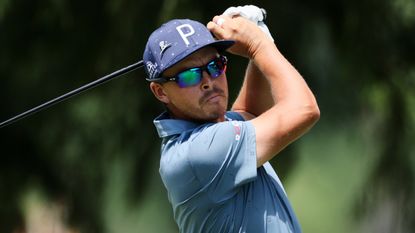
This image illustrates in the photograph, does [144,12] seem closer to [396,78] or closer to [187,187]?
[396,78]

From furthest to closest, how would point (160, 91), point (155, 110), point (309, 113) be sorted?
point (155, 110) < point (160, 91) < point (309, 113)

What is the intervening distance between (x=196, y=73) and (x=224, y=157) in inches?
6.4

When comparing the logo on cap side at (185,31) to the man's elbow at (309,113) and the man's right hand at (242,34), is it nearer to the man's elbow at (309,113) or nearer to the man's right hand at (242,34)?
the man's right hand at (242,34)

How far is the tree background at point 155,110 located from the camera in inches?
145

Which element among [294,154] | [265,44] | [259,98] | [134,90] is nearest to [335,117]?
[294,154]

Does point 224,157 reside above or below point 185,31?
below

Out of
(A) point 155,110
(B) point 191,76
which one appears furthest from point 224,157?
(A) point 155,110

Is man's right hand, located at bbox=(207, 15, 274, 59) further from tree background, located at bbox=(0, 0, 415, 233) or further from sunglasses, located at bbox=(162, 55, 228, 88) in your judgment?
tree background, located at bbox=(0, 0, 415, 233)

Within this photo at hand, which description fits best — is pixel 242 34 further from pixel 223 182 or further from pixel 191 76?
pixel 223 182

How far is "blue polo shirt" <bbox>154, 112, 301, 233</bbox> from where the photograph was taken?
1608 mm

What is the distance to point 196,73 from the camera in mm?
1639

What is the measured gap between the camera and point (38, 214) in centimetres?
409

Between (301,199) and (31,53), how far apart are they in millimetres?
1289

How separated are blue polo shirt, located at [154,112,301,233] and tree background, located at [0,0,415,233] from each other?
6.42 feet
